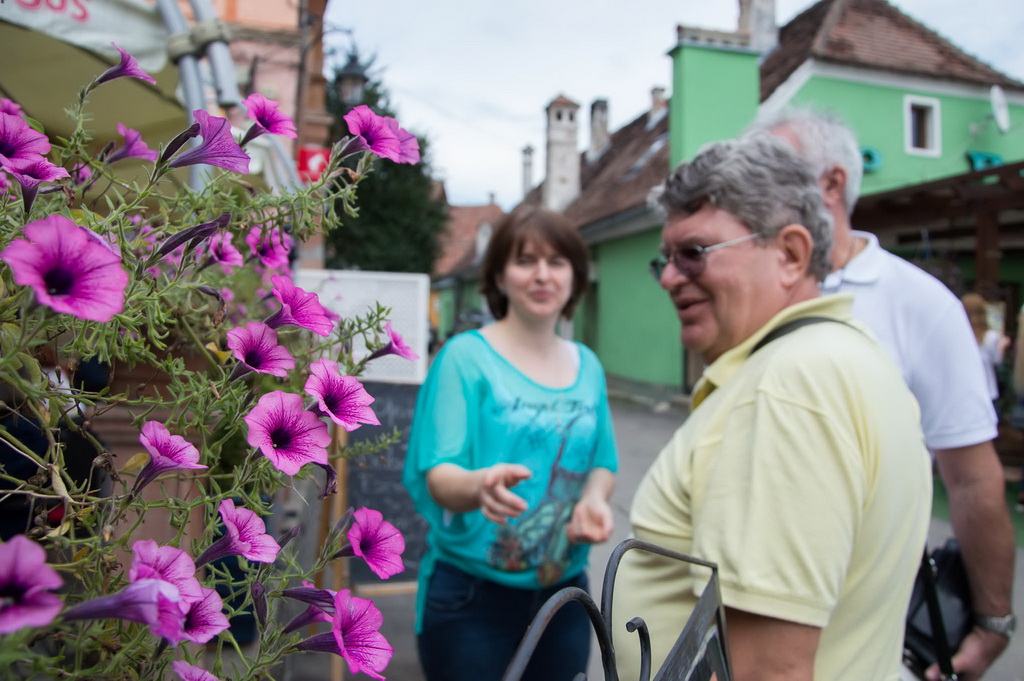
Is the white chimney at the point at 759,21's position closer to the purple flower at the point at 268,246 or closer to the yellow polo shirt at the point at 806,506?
the yellow polo shirt at the point at 806,506

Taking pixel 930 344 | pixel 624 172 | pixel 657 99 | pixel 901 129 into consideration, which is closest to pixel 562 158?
pixel 657 99

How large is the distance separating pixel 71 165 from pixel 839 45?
52.9 feet

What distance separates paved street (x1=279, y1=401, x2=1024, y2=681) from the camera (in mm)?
2821

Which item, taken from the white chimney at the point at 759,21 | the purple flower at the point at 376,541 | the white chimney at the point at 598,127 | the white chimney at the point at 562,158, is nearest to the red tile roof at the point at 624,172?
the white chimney at the point at 598,127

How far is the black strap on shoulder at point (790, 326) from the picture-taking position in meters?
1.30

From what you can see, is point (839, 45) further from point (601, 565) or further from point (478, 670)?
point (478, 670)

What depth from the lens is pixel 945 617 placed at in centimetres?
181

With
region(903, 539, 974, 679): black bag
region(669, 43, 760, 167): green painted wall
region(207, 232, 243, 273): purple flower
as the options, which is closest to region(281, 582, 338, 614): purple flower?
region(207, 232, 243, 273): purple flower

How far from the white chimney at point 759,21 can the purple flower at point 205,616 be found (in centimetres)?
1727

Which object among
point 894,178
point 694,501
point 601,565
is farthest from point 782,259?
point 894,178

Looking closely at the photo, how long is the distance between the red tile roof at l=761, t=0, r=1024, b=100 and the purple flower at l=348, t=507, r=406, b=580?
14.8m

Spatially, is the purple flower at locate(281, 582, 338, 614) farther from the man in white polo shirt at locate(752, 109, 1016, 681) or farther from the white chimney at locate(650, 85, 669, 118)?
the white chimney at locate(650, 85, 669, 118)

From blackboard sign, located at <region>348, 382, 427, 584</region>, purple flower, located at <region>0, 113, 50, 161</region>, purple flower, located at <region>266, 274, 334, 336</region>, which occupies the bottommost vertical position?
blackboard sign, located at <region>348, 382, 427, 584</region>

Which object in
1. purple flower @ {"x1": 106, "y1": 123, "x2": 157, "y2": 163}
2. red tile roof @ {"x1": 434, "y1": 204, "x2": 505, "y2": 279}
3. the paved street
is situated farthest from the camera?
red tile roof @ {"x1": 434, "y1": 204, "x2": 505, "y2": 279}
